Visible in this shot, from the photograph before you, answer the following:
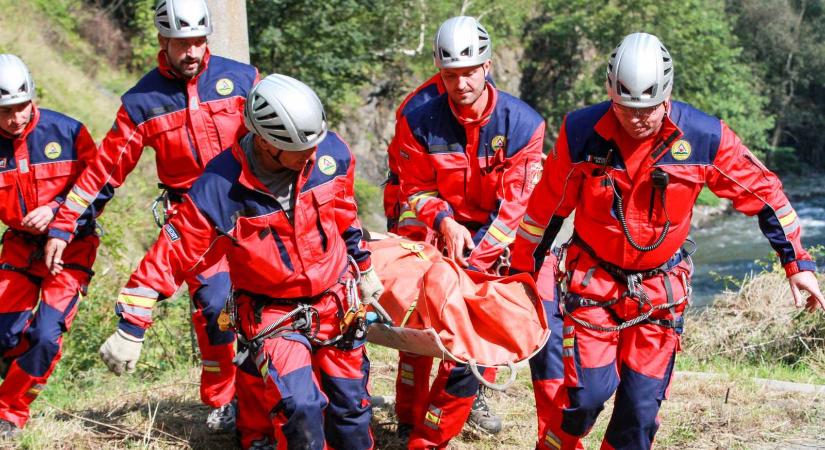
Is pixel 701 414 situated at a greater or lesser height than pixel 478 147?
lesser

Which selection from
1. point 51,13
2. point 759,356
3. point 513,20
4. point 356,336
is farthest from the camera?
point 513,20

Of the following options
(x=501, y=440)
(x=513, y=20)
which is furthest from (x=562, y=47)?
(x=501, y=440)

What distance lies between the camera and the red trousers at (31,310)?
20.1 ft

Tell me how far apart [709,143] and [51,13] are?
69.3 feet

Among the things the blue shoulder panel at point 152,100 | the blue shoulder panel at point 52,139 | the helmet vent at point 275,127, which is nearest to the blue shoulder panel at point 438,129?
the blue shoulder panel at point 152,100

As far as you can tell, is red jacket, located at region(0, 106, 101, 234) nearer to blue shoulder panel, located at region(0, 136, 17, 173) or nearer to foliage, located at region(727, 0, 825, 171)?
blue shoulder panel, located at region(0, 136, 17, 173)

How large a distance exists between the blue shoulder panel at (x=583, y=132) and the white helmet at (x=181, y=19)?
7.74 ft

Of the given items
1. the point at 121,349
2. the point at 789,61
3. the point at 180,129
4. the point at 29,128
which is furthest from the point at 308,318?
the point at 789,61

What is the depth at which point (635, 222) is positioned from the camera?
16.1 ft

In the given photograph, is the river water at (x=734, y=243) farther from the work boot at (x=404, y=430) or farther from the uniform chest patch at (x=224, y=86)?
the uniform chest patch at (x=224, y=86)

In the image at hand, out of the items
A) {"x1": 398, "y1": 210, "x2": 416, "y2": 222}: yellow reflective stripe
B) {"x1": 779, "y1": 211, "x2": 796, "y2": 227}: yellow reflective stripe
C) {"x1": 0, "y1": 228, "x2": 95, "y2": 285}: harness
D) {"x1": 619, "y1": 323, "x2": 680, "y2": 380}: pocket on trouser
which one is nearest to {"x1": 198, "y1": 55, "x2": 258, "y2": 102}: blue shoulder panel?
{"x1": 398, "y1": 210, "x2": 416, "y2": 222}: yellow reflective stripe

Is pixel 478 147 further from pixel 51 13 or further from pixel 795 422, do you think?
pixel 51 13

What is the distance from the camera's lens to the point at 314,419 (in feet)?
15.6

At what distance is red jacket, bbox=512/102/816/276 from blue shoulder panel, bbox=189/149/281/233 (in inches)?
60.3
